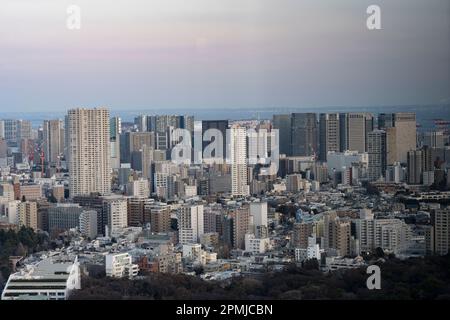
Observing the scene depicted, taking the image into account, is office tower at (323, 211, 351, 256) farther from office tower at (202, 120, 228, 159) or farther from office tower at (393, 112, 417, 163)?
office tower at (202, 120, 228, 159)

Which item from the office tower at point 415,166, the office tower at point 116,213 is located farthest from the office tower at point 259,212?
the office tower at point 415,166

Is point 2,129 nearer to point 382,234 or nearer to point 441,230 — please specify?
point 382,234

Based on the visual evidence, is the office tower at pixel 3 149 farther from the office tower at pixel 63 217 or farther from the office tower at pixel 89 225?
the office tower at pixel 89 225

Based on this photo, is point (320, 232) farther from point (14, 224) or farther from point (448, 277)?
point (14, 224)

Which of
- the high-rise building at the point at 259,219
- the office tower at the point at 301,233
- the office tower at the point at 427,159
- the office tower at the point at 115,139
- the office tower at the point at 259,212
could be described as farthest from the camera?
the office tower at the point at 115,139

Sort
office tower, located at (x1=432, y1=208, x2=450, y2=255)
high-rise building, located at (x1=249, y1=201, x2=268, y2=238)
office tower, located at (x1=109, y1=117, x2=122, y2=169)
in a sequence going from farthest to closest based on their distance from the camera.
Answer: office tower, located at (x1=109, y1=117, x2=122, y2=169) → high-rise building, located at (x1=249, y1=201, x2=268, y2=238) → office tower, located at (x1=432, y1=208, x2=450, y2=255)

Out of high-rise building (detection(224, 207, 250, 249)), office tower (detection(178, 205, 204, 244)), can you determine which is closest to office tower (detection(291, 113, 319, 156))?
high-rise building (detection(224, 207, 250, 249))
